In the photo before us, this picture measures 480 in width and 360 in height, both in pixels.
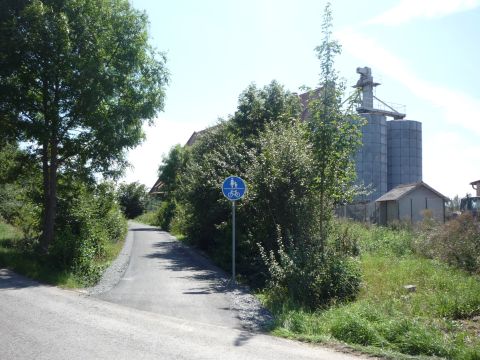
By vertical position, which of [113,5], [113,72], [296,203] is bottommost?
[296,203]

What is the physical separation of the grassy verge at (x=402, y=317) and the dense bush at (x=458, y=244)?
1.68 feet

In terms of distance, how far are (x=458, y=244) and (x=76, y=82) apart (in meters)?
12.0

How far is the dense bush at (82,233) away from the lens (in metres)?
14.6

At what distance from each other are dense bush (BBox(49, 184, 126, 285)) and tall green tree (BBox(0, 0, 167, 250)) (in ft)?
Answer: 3.10

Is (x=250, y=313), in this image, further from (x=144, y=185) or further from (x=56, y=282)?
(x=144, y=185)

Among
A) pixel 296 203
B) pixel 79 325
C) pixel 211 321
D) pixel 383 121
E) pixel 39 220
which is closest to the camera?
pixel 79 325

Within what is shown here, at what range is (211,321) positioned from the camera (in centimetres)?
885

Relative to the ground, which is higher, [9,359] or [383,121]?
[383,121]

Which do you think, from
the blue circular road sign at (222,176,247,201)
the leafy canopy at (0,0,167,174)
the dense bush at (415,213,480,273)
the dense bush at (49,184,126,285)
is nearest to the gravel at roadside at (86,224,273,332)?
the dense bush at (49,184,126,285)

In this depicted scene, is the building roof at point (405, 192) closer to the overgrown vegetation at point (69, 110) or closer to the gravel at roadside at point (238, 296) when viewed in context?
the gravel at roadside at point (238, 296)

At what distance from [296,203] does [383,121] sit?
38.4 metres

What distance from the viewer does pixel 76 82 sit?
49.1 ft

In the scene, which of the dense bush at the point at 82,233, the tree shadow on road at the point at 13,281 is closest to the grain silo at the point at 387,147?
the dense bush at the point at 82,233

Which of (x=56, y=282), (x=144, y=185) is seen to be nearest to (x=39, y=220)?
(x=56, y=282)
